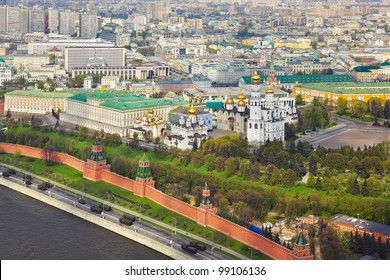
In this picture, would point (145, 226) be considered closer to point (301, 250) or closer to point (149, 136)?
point (301, 250)

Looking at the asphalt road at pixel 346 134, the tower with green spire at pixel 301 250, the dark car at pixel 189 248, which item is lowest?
the dark car at pixel 189 248

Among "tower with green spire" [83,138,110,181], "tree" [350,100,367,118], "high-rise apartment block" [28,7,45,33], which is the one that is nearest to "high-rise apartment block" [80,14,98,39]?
"high-rise apartment block" [28,7,45,33]

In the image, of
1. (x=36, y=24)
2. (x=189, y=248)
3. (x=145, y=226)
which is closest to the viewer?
(x=189, y=248)

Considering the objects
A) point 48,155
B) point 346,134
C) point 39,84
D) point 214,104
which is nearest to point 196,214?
point 48,155

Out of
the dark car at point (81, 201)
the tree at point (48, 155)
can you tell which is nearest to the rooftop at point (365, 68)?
the tree at point (48, 155)

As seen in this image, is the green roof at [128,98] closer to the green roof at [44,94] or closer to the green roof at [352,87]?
the green roof at [44,94]

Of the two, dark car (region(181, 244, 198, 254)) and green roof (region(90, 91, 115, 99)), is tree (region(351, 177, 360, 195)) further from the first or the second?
green roof (region(90, 91, 115, 99))
